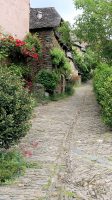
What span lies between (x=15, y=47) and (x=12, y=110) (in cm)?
1278

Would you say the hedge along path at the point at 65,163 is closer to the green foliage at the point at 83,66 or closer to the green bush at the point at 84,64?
the green foliage at the point at 83,66

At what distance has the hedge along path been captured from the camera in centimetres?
806

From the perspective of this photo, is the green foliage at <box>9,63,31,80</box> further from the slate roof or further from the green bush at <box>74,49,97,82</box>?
the green bush at <box>74,49,97,82</box>

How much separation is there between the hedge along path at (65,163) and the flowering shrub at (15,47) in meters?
5.18

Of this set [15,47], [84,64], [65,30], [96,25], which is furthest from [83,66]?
[15,47]

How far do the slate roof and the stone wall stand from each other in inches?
119

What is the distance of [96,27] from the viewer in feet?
83.3

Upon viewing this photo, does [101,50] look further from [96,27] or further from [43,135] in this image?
[43,135]

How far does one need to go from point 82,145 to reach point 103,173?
3.13 meters

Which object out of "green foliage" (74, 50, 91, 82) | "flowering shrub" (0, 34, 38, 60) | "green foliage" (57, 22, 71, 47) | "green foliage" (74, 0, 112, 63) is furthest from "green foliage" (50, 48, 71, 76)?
"green foliage" (74, 50, 91, 82)

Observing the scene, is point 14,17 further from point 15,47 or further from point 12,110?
point 12,110

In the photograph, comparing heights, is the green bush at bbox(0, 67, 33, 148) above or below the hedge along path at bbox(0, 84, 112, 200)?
above

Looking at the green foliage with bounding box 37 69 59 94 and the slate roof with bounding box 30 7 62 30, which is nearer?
the green foliage with bounding box 37 69 59 94

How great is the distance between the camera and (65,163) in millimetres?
10375
